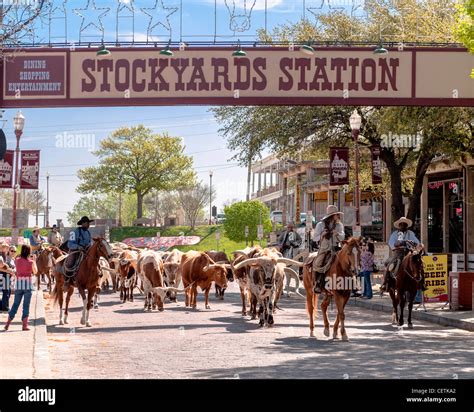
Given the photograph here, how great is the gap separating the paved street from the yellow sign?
4126mm

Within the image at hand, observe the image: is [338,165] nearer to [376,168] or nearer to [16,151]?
[376,168]

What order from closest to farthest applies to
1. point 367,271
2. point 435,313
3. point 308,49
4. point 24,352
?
point 24,352
point 308,49
point 435,313
point 367,271

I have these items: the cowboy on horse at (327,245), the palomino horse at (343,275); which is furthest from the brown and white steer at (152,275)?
the palomino horse at (343,275)

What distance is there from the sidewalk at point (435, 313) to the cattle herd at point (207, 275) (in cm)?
306

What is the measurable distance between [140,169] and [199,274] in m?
81.5

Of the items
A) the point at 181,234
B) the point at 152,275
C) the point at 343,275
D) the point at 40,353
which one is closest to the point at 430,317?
the point at 343,275

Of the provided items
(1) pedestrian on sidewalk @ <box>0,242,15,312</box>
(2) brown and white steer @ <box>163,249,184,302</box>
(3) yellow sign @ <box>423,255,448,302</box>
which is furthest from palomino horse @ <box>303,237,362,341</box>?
(2) brown and white steer @ <box>163,249,184,302</box>

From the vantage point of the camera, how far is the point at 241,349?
15906mm

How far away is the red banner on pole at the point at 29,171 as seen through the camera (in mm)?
29750

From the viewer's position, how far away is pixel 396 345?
1708 centimetres

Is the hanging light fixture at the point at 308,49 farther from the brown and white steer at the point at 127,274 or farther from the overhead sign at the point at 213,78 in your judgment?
the brown and white steer at the point at 127,274

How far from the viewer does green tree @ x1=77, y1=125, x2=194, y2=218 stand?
4186 inches

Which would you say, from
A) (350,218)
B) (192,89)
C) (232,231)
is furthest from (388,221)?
(192,89)
